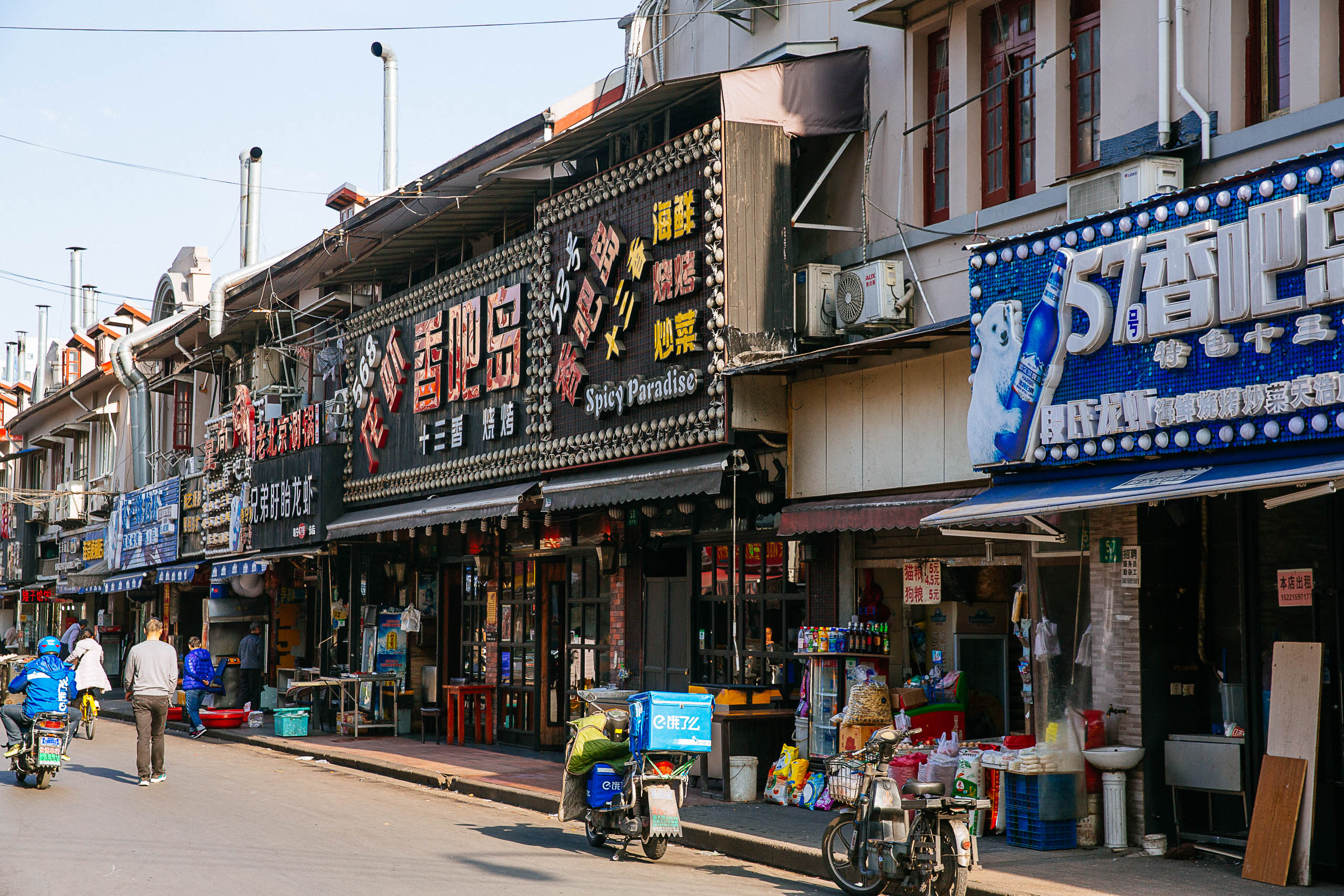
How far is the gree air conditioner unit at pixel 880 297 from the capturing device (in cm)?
1350

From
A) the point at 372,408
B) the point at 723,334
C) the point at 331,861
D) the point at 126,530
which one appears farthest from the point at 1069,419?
the point at 126,530

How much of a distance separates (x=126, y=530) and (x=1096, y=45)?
31.6 metres

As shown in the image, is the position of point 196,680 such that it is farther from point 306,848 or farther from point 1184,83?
point 1184,83

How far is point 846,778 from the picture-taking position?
35.4 feet

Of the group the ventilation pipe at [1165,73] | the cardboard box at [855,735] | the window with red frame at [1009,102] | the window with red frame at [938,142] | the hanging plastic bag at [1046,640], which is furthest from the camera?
the window with red frame at [938,142]

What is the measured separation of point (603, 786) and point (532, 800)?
136 inches

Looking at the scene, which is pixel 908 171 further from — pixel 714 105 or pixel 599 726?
pixel 599 726

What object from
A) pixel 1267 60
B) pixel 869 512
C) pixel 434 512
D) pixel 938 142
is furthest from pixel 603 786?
pixel 434 512

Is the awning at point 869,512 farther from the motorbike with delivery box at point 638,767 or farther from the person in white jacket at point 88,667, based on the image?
the person in white jacket at point 88,667

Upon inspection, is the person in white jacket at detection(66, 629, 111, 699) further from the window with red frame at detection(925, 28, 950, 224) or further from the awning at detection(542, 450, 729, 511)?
the window with red frame at detection(925, 28, 950, 224)

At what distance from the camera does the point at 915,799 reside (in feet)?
30.5

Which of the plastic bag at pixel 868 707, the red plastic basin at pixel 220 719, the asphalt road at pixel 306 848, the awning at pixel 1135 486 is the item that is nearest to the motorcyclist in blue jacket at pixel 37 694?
the asphalt road at pixel 306 848

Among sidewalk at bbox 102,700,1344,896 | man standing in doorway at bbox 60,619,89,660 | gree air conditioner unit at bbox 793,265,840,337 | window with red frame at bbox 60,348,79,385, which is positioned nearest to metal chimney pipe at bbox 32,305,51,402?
window with red frame at bbox 60,348,79,385

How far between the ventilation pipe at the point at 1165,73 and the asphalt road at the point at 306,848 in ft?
21.4
